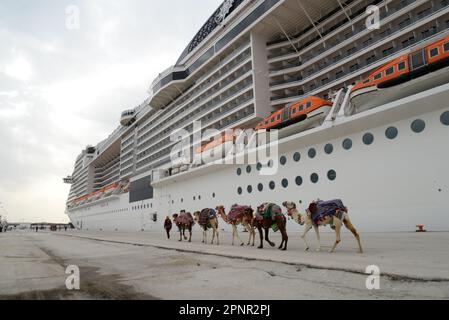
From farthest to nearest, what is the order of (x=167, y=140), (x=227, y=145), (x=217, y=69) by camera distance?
(x=167, y=140)
(x=217, y=69)
(x=227, y=145)

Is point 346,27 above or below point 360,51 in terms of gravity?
above

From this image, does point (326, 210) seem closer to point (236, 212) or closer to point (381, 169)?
point (236, 212)

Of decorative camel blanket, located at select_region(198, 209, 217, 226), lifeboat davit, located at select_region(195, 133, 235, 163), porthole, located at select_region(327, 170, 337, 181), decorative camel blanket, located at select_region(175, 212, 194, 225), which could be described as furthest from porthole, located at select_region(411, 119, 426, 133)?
lifeboat davit, located at select_region(195, 133, 235, 163)

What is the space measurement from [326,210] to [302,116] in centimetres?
1416

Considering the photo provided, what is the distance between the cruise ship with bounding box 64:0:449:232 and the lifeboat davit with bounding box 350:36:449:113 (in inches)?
2.2

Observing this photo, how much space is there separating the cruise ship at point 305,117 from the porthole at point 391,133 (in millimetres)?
54

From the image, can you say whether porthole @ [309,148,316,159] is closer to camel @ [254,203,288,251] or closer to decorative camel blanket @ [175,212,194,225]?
decorative camel blanket @ [175,212,194,225]

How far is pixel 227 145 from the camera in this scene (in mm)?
28672

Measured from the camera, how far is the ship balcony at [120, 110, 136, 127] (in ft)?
247

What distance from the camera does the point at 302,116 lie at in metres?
21.0

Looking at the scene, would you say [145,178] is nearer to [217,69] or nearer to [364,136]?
[217,69]

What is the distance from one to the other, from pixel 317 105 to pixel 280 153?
14.3 ft

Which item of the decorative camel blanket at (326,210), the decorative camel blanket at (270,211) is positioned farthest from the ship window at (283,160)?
the decorative camel blanket at (326,210)
